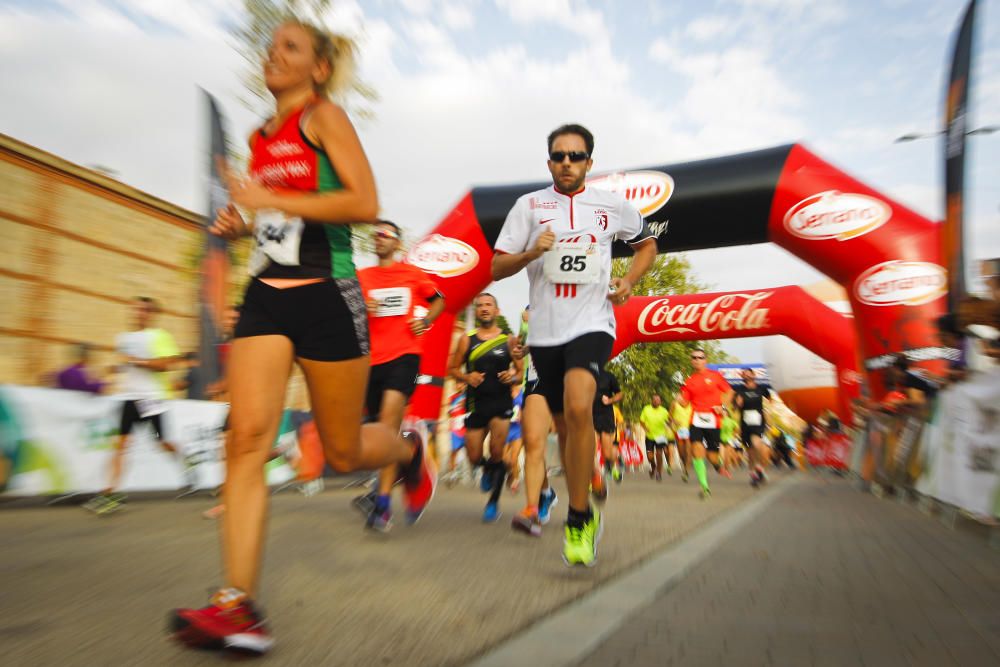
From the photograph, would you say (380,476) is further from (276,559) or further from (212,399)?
(212,399)

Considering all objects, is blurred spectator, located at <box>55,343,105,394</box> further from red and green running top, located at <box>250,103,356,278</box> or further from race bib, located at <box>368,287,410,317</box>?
red and green running top, located at <box>250,103,356,278</box>

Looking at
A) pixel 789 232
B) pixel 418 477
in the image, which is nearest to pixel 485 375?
pixel 418 477

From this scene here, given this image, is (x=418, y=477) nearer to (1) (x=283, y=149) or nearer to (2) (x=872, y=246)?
(1) (x=283, y=149)

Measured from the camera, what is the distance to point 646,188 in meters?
10.5

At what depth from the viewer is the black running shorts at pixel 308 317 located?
7.99 feet

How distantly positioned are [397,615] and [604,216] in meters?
2.35

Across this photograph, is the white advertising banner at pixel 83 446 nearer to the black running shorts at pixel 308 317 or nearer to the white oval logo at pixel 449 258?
the white oval logo at pixel 449 258

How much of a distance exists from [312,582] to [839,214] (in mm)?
8765

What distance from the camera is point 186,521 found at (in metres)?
5.44

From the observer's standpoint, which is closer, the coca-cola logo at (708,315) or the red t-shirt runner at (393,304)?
the red t-shirt runner at (393,304)

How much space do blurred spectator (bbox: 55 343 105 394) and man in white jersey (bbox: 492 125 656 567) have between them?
181 inches

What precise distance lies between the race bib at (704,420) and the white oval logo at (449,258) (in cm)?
403

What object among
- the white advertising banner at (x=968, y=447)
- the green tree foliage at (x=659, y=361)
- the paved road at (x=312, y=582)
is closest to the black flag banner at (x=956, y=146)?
the white advertising banner at (x=968, y=447)

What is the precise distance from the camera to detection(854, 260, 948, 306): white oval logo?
943 centimetres
